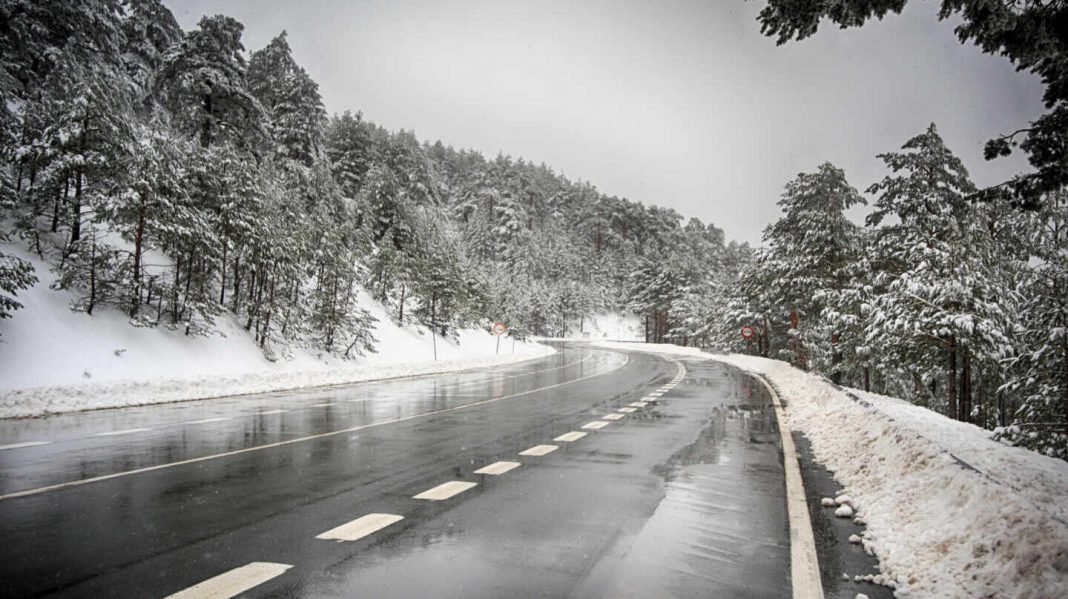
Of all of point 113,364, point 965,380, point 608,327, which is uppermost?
point 608,327

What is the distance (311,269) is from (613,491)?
26.0m

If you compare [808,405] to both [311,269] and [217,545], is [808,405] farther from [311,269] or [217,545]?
[311,269]

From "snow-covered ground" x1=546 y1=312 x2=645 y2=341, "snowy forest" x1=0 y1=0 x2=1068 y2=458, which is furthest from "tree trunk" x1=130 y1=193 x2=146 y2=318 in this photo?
"snow-covered ground" x1=546 y1=312 x2=645 y2=341

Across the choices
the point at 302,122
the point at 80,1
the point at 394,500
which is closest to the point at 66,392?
the point at 394,500

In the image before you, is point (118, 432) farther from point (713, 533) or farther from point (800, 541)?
point (800, 541)

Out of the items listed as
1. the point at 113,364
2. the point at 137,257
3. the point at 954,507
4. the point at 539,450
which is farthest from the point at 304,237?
the point at 954,507

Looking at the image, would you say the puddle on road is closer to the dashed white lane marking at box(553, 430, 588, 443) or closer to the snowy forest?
the dashed white lane marking at box(553, 430, 588, 443)

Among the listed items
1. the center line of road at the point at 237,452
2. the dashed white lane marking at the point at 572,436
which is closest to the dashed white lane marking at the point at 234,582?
the center line of road at the point at 237,452

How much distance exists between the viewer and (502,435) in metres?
10.4

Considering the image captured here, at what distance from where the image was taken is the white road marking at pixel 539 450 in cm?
866

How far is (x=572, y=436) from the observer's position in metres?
10.4

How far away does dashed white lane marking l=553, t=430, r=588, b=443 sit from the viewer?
10.1 m

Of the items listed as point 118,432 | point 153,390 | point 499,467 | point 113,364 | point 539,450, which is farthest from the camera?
point 113,364

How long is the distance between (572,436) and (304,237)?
2185 cm
